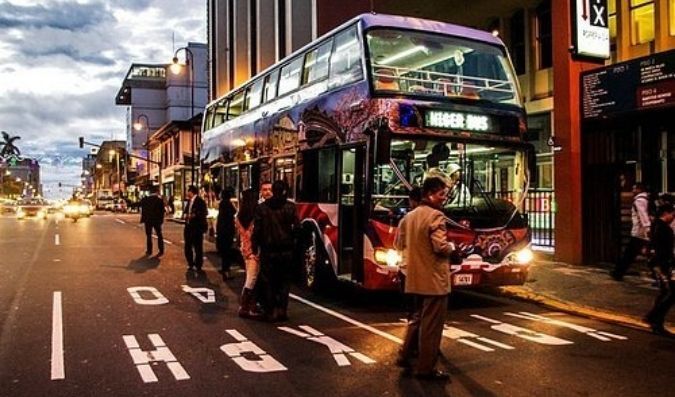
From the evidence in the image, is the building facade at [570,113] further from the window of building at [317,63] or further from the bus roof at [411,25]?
the window of building at [317,63]

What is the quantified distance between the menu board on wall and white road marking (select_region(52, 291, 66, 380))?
11.0m

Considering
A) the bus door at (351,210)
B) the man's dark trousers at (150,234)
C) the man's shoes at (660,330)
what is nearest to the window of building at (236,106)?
the man's dark trousers at (150,234)

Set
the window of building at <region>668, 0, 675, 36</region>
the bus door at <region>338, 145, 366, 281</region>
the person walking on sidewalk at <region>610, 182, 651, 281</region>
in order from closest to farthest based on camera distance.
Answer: the bus door at <region>338, 145, 366, 281</region>, the person walking on sidewalk at <region>610, 182, 651, 281</region>, the window of building at <region>668, 0, 675, 36</region>

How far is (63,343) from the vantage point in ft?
26.3

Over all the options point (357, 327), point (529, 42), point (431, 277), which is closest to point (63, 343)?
point (357, 327)

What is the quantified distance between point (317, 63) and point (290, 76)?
1487mm

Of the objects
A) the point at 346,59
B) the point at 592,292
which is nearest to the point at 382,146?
the point at 346,59

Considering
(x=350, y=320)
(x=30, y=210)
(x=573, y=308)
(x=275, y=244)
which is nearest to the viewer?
(x=275, y=244)

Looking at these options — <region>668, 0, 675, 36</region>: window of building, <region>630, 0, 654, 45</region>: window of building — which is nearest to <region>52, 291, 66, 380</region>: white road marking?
<region>668, 0, 675, 36</region>: window of building

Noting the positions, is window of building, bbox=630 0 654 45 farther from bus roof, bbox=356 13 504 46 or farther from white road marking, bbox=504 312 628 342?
white road marking, bbox=504 312 628 342

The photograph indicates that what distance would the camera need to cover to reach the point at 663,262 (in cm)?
854

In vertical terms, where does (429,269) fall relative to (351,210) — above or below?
below

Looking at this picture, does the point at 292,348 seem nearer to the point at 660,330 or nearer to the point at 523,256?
the point at 523,256

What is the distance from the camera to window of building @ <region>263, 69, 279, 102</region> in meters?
14.6
